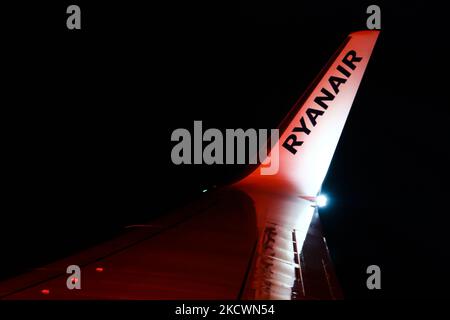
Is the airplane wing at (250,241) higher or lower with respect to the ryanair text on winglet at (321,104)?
lower

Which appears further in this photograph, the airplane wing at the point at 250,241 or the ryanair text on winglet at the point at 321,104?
the ryanair text on winglet at the point at 321,104

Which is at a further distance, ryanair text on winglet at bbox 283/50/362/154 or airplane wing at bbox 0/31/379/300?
ryanair text on winglet at bbox 283/50/362/154

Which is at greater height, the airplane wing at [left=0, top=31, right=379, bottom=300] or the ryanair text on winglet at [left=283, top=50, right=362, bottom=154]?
the ryanair text on winglet at [left=283, top=50, right=362, bottom=154]

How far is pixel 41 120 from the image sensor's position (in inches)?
479

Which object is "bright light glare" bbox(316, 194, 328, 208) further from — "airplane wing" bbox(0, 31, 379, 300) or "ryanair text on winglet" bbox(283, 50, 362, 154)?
"ryanair text on winglet" bbox(283, 50, 362, 154)

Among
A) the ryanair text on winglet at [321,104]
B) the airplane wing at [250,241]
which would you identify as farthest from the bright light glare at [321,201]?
the ryanair text on winglet at [321,104]

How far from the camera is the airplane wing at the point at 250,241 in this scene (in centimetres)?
154

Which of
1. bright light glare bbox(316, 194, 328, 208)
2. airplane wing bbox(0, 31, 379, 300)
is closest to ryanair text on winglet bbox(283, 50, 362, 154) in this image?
airplane wing bbox(0, 31, 379, 300)

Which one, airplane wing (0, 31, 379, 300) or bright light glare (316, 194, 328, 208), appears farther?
bright light glare (316, 194, 328, 208)

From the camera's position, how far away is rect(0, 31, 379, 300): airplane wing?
1.54 meters

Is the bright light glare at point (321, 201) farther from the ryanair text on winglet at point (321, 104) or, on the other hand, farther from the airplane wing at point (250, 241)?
the ryanair text on winglet at point (321, 104)

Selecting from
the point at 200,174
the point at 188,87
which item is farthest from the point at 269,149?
the point at 188,87
